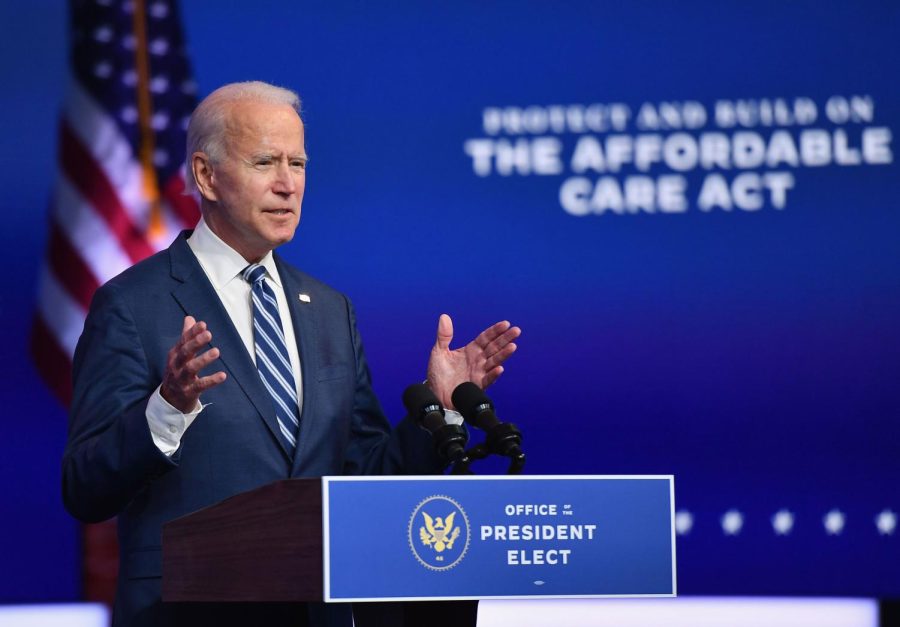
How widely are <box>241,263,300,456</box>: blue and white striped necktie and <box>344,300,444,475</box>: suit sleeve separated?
21 cm

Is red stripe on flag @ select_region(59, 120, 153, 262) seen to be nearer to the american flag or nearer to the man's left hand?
the american flag

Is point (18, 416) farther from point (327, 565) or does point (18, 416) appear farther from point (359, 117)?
point (327, 565)

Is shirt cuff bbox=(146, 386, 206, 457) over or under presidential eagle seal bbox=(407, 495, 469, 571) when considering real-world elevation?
over

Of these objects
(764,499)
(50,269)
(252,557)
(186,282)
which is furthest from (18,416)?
(252,557)

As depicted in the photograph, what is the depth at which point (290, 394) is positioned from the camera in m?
2.56

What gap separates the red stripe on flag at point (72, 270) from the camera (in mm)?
4469

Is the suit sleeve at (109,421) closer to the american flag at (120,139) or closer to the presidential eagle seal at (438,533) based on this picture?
the presidential eagle seal at (438,533)

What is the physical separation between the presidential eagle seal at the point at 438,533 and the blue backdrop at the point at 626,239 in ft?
8.20

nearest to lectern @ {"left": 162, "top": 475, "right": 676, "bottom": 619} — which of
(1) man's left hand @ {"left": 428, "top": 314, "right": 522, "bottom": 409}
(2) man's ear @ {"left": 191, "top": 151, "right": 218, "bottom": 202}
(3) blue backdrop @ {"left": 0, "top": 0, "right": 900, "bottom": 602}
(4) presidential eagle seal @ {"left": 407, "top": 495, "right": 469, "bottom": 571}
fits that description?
(4) presidential eagle seal @ {"left": 407, "top": 495, "right": 469, "bottom": 571}

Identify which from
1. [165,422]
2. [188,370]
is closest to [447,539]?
[188,370]

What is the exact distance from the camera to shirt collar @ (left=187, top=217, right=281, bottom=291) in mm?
2674

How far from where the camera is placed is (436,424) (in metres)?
2.20

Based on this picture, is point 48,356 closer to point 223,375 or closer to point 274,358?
point 274,358

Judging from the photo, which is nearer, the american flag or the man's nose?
the man's nose
